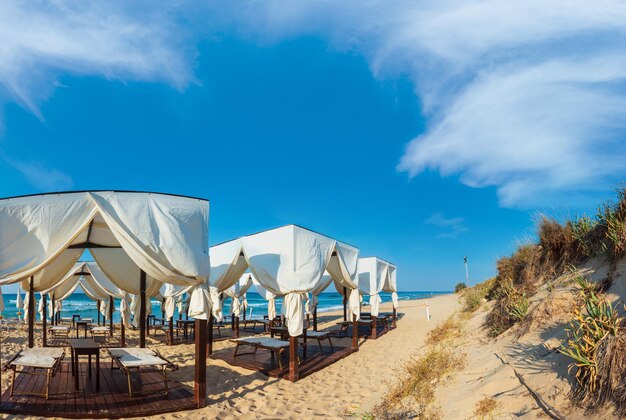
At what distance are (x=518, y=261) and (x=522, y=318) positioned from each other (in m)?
4.06

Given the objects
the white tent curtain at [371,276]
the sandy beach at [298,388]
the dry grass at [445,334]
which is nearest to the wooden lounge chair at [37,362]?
the sandy beach at [298,388]

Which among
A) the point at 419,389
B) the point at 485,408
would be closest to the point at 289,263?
the point at 419,389

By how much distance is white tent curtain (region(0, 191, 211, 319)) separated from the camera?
4.92 meters

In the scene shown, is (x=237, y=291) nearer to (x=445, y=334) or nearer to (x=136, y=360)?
(x=445, y=334)

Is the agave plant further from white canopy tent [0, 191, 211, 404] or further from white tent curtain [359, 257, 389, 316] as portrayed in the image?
white tent curtain [359, 257, 389, 316]

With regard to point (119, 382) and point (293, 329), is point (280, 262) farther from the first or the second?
point (119, 382)

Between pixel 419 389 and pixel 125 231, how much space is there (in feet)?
15.3

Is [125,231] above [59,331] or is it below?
above

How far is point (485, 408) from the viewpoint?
415 cm

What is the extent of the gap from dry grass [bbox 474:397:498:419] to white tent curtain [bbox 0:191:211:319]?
371 centimetres

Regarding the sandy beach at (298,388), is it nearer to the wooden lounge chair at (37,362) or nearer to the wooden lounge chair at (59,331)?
the wooden lounge chair at (37,362)

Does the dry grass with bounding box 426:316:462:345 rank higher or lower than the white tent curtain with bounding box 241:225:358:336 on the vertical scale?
lower

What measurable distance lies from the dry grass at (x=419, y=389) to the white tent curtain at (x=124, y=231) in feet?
9.54

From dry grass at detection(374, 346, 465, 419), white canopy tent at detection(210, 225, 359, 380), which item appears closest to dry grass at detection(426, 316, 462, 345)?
dry grass at detection(374, 346, 465, 419)
